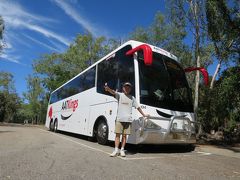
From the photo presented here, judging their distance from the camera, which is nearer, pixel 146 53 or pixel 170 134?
pixel 146 53

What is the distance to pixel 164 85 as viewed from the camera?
28.2 ft

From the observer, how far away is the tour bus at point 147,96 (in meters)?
7.93

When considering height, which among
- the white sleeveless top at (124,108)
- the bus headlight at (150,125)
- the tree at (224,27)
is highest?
the tree at (224,27)

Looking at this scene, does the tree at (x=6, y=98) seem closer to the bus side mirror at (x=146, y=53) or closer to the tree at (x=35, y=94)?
the tree at (x=35, y=94)

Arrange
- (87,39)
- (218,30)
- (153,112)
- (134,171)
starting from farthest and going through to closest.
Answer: (87,39)
(218,30)
(153,112)
(134,171)

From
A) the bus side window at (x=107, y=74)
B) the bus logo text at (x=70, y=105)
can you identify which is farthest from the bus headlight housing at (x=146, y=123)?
the bus logo text at (x=70, y=105)

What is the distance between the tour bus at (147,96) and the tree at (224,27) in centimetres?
393

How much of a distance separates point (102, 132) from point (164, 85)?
10.1 feet

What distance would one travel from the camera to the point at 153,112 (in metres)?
7.96

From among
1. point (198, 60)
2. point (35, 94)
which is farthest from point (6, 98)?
point (198, 60)

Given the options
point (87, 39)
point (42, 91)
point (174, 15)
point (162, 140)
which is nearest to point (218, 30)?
point (174, 15)

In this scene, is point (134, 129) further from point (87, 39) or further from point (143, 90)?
point (87, 39)

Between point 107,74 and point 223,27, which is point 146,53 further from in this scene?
point 223,27

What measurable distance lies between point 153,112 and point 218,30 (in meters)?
8.15
